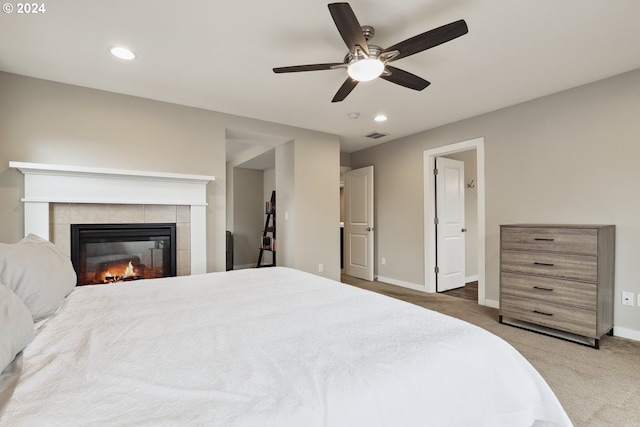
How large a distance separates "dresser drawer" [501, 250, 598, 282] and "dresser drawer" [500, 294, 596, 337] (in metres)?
0.29

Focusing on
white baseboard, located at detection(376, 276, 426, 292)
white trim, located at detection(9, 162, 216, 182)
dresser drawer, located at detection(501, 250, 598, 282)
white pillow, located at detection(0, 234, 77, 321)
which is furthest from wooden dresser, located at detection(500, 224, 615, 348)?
white pillow, located at detection(0, 234, 77, 321)

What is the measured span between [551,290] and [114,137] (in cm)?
452

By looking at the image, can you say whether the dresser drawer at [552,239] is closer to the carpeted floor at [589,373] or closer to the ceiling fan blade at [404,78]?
the carpeted floor at [589,373]

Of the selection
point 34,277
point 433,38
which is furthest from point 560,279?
point 34,277

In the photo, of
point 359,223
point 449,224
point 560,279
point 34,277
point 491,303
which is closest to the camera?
point 34,277

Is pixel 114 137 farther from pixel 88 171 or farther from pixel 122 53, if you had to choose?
pixel 122 53

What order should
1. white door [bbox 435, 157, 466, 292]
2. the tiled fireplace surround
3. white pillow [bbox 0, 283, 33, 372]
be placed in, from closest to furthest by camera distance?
white pillow [bbox 0, 283, 33, 372]
the tiled fireplace surround
white door [bbox 435, 157, 466, 292]

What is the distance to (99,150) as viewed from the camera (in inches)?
115

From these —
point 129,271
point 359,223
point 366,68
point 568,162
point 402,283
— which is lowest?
point 402,283

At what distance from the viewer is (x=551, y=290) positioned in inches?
107

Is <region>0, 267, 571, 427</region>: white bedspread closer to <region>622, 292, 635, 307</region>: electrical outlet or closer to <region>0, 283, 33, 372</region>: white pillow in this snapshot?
<region>0, 283, 33, 372</region>: white pillow

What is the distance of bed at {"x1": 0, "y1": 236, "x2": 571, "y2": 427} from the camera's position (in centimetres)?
64

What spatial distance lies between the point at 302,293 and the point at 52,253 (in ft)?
4.33

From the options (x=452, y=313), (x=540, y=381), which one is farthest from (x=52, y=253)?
(x=452, y=313)
